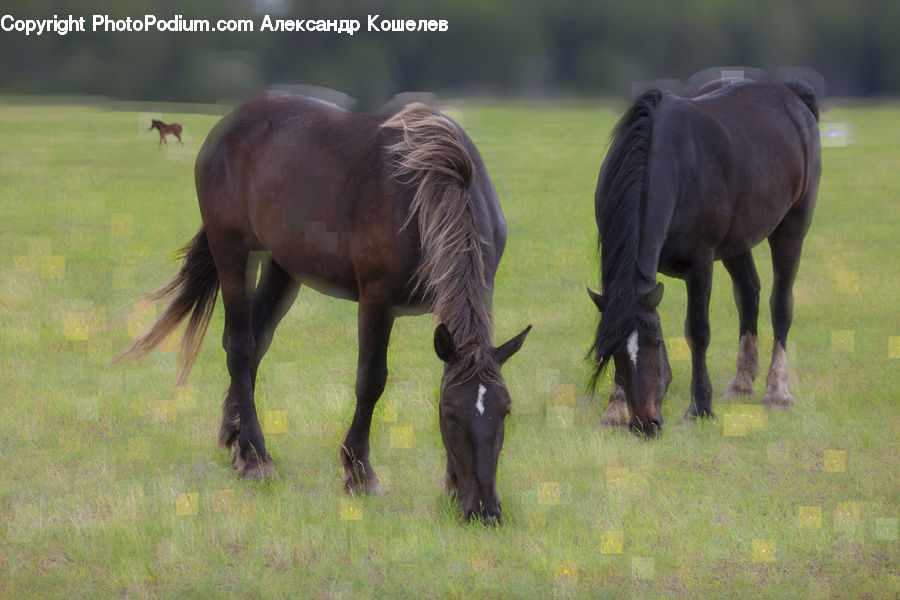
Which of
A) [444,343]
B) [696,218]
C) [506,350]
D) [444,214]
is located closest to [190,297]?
[444,214]

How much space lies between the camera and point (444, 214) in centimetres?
499

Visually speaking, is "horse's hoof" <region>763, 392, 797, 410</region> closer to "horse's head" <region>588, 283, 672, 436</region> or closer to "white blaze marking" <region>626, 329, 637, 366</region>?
"horse's head" <region>588, 283, 672, 436</region>

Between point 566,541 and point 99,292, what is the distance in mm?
8256

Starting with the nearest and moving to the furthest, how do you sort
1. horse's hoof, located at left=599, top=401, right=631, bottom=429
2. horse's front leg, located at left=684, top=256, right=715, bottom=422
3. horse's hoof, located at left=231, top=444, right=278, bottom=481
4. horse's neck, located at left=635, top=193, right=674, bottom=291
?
horse's hoof, located at left=231, top=444, right=278, bottom=481
horse's neck, located at left=635, top=193, right=674, bottom=291
horse's hoof, located at left=599, top=401, right=631, bottom=429
horse's front leg, located at left=684, top=256, right=715, bottom=422

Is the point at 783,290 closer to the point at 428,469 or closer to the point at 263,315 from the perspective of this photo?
the point at 428,469

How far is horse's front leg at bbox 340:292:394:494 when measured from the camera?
5.36 meters

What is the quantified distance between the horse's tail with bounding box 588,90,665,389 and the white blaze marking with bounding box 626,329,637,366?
4 cm

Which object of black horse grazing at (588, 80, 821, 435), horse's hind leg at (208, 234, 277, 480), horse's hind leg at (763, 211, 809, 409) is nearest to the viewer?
horse's hind leg at (208, 234, 277, 480)

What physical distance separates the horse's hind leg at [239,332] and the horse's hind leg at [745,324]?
Result: 391 centimetres

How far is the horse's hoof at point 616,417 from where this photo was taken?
7.06 m

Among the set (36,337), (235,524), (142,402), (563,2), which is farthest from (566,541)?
(36,337)

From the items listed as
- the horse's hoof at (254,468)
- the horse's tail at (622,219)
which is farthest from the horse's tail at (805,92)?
the horse's hoof at (254,468)

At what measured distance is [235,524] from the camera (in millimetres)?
5094

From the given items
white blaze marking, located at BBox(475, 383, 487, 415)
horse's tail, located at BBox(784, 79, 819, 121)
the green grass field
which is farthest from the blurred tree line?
white blaze marking, located at BBox(475, 383, 487, 415)
